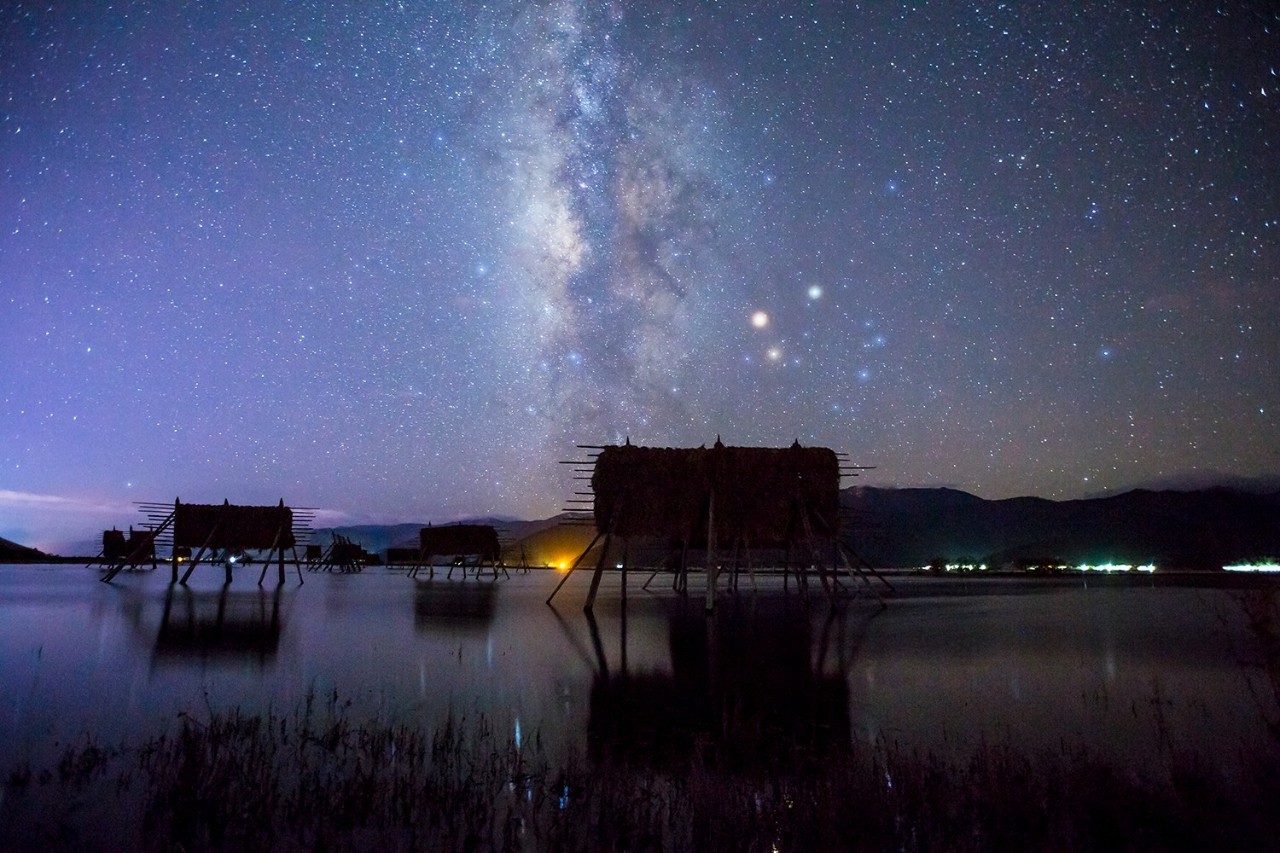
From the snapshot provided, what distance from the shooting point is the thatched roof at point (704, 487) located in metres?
20.8

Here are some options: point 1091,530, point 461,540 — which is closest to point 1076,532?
point 1091,530

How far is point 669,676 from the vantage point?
32.0 ft

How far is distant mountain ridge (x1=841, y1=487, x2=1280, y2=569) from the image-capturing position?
360 feet

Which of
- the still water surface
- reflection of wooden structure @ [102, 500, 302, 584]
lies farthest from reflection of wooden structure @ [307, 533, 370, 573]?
the still water surface

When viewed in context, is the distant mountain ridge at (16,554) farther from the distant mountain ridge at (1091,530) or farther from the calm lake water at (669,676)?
the distant mountain ridge at (1091,530)

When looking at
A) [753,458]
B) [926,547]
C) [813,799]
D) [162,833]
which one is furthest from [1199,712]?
[926,547]

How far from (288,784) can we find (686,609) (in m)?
16.8

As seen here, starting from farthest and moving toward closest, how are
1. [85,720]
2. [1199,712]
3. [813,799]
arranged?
1. [1199,712]
2. [85,720]
3. [813,799]

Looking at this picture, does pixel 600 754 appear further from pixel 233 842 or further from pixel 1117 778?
pixel 1117 778

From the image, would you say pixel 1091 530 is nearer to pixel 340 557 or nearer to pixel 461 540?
pixel 461 540

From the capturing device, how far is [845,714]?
7.53m

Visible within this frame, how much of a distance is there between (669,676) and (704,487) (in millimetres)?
11220

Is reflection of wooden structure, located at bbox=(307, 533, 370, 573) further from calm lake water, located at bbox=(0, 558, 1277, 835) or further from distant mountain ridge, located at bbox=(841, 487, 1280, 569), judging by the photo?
distant mountain ridge, located at bbox=(841, 487, 1280, 569)

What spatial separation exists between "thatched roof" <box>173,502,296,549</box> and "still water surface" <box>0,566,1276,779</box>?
65.2 feet
